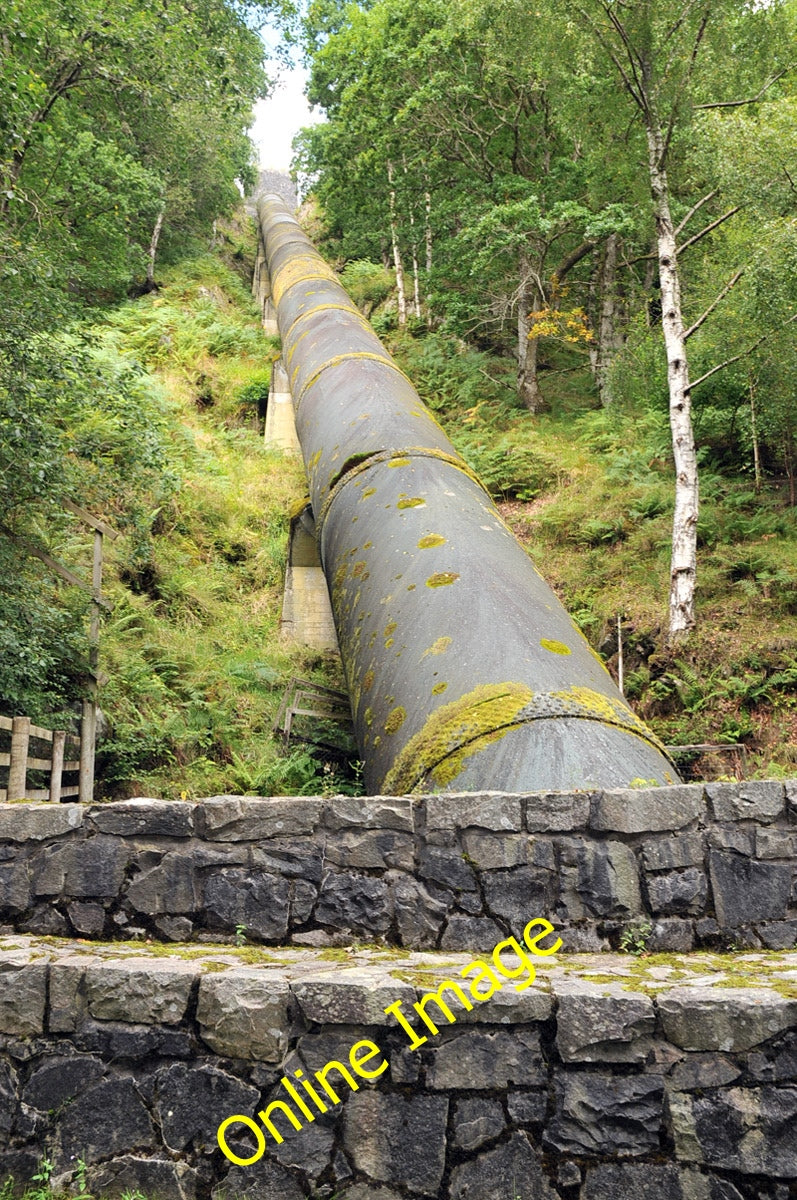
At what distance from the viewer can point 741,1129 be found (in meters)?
2.14

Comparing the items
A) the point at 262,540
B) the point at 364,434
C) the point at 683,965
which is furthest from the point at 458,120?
the point at 683,965

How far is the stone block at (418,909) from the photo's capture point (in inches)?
107

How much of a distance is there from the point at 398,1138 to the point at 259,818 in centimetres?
101

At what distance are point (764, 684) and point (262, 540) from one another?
285 inches

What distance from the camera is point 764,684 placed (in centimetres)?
842

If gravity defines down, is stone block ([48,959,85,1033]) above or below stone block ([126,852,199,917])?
below

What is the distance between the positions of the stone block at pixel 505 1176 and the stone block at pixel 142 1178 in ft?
2.39

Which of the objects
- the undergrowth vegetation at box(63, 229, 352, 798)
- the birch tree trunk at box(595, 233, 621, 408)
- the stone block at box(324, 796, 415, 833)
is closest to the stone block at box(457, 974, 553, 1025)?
the stone block at box(324, 796, 415, 833)

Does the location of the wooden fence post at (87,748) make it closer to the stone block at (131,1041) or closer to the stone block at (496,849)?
the stone block at (131,1041)

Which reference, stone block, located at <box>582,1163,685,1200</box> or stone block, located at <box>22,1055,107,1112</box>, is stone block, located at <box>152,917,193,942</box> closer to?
stone block, located at <box>22,1055,107,1112</box>

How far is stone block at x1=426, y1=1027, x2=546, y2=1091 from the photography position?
88.9 inches

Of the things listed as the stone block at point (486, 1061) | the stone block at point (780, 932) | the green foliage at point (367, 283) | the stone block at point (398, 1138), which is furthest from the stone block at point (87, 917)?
the green foliage at point (367, 283)

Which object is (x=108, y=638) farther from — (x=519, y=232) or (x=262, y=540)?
(x=519, y=232)

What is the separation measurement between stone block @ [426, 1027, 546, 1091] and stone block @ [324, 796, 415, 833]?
0.66 metres
